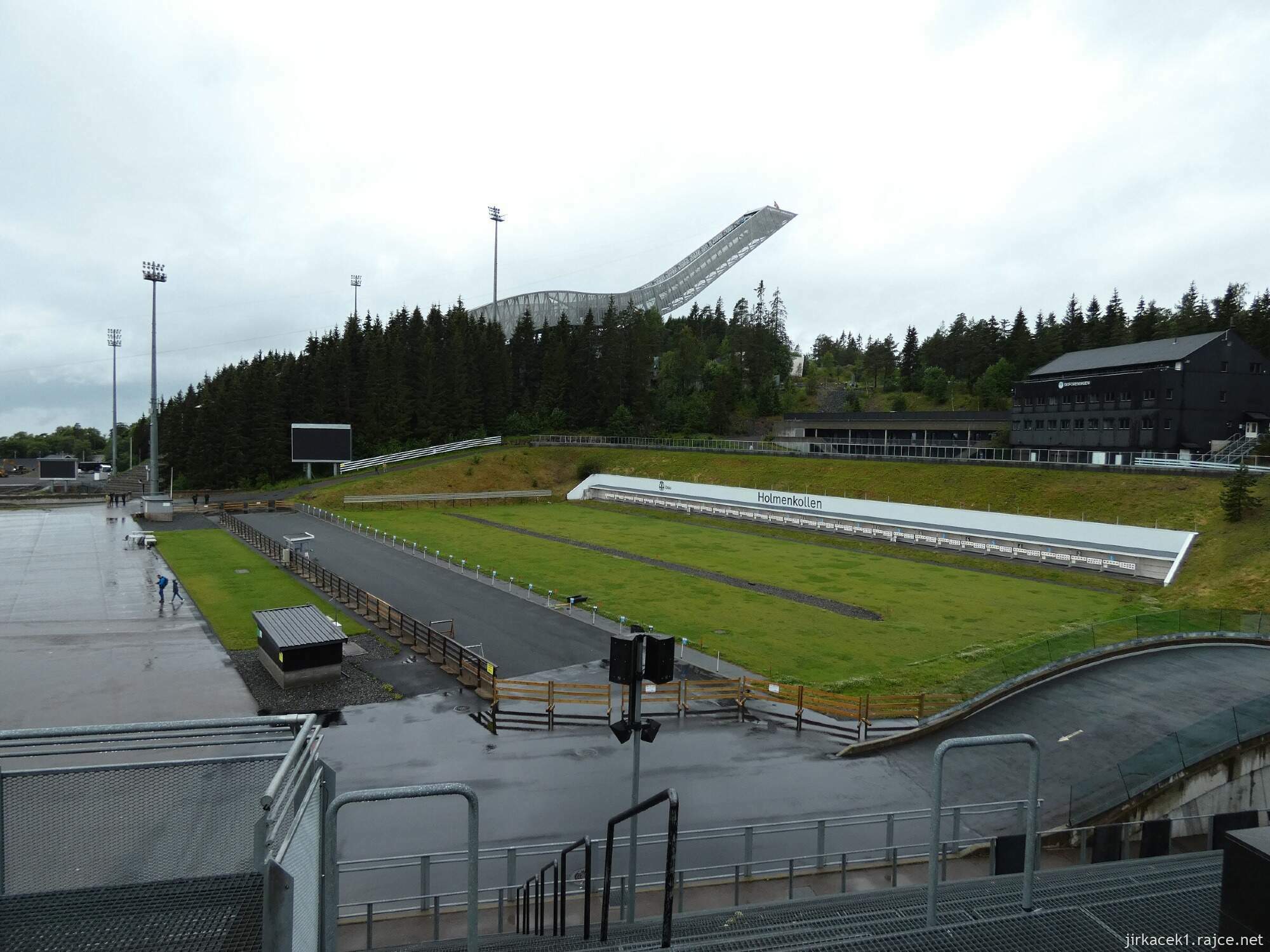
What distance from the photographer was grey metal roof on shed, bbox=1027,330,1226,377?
5041 cm

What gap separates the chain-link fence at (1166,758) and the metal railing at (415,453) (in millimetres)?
68980

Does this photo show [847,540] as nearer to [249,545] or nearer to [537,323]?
[249,545]

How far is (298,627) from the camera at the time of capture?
2039 centimetres

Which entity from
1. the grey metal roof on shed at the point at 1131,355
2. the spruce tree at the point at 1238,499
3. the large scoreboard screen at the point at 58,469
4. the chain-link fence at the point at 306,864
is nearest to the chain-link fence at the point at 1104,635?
the spruce tree at the point at 1238,499

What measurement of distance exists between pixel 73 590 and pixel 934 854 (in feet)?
Answer: 114

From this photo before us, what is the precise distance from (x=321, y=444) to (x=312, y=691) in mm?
53394

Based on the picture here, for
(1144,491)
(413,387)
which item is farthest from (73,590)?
(413,387)

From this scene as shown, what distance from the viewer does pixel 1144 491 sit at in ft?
132

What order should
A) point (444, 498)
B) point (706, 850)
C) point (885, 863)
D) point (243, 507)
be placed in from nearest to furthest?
point (885, 863), point (706, 850), point (243, 507), point (444, 498)

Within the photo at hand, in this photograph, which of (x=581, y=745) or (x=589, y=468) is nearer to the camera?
(x=581, y=745)

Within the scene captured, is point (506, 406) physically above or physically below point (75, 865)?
above

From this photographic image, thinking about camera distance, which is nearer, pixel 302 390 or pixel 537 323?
pixel 302 390

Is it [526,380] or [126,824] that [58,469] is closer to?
[526,380]

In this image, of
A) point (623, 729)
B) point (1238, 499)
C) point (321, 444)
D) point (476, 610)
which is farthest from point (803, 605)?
point (321, 444)
